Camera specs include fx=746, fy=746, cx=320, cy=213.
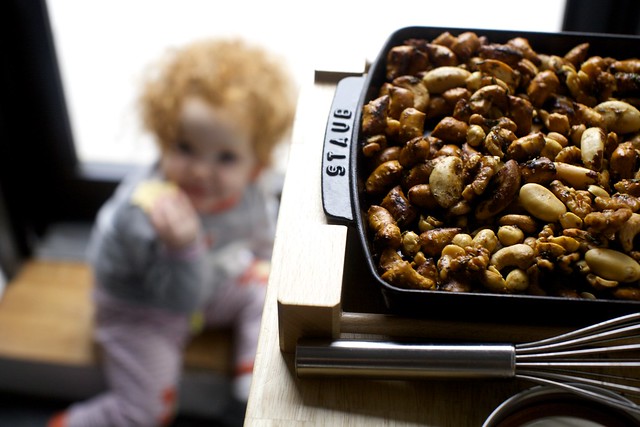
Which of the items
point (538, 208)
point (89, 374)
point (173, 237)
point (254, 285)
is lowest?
point (89, 374)

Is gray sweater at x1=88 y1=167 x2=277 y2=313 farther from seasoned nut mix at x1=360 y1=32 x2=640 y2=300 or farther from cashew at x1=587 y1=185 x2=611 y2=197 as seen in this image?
cashew at x1=587 y1=185 x2=611 y2=197

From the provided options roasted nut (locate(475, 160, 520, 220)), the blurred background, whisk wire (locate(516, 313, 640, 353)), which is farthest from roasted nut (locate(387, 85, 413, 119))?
the blurred background

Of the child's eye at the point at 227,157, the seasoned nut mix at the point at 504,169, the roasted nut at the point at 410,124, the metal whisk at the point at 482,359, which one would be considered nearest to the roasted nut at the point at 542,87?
the seasoned nut mix at the point at 504,169

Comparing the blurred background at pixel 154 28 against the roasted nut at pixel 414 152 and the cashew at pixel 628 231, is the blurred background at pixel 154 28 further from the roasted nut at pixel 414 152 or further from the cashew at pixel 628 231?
the cashew at pixel 628 231

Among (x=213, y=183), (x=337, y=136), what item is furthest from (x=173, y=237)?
(x=337, y=136)

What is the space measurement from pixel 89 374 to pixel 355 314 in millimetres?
905

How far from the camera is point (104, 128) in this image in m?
1.46

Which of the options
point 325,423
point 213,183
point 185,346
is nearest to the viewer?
point 325,423

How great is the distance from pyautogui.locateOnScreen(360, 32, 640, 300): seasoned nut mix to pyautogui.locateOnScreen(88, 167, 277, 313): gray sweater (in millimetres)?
627

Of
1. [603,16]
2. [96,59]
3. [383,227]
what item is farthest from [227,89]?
[383,227]

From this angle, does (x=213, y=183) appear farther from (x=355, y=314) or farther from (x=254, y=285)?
(x=355, y=314)

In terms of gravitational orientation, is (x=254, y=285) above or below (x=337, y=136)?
below

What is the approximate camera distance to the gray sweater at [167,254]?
1179mm

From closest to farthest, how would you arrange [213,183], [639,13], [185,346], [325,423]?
[325,423]
[639,13]
[213,183]
[185,346]
